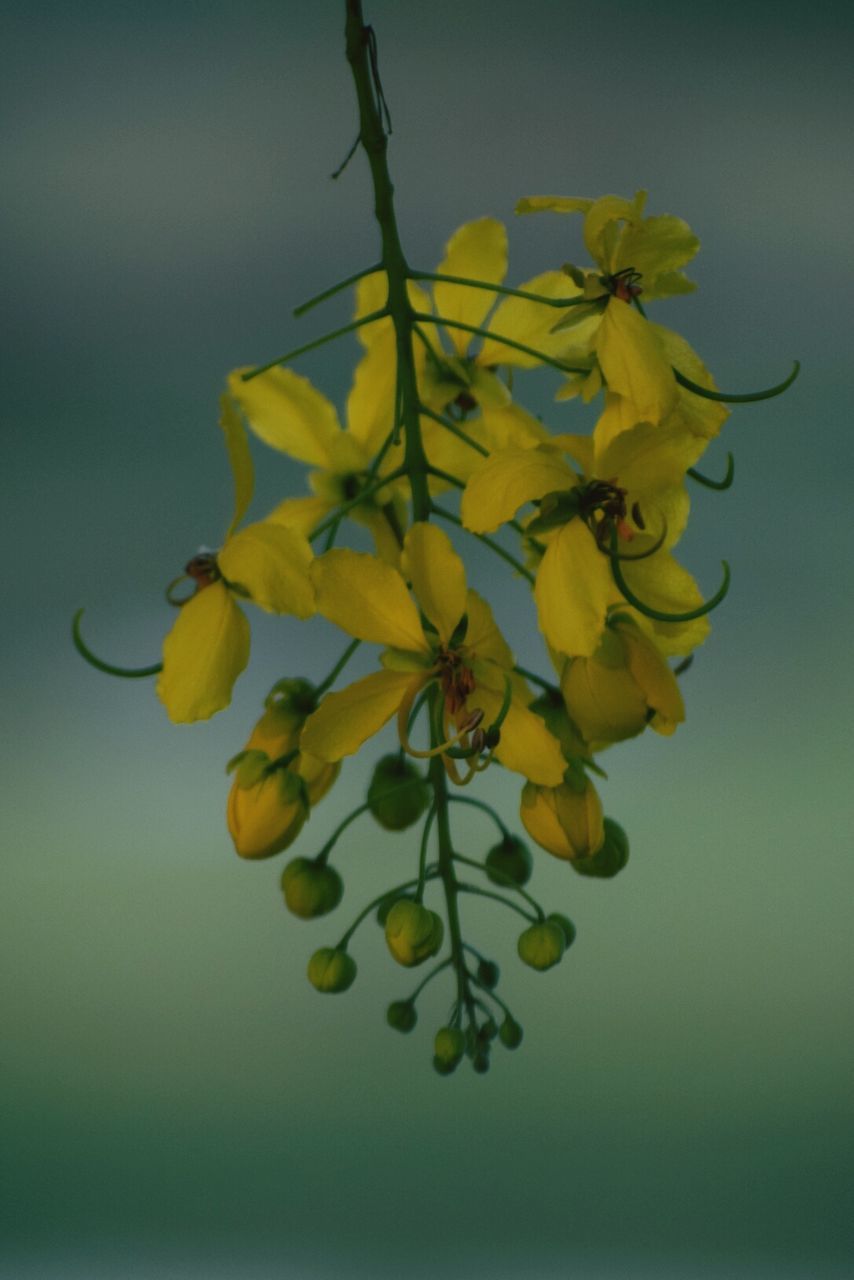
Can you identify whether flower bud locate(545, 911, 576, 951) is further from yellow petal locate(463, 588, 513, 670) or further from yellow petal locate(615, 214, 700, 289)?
yellow petal locate(615, 214, 700, 289)

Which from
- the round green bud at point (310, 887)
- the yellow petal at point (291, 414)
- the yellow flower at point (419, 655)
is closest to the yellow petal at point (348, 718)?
the yellow flower at point (419, 655)

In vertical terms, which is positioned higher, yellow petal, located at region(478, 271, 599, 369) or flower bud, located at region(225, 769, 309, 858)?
yellow petal, located at region(478, 271, 599, 369)

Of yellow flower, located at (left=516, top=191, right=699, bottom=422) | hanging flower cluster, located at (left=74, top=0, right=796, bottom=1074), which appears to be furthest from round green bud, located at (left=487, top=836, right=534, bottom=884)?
yellow flower, located at (left=516, top=191, right=699, bottom=422)

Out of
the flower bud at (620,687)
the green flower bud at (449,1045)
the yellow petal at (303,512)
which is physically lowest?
the green flower bud at (449,1045)

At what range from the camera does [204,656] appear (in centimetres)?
65

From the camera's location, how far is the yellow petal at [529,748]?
617 millimetres

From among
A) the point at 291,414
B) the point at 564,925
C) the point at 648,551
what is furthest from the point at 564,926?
the point at 291,414

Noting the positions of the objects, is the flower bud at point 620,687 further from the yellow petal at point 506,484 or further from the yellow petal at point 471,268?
the yellow petal at point 471,268

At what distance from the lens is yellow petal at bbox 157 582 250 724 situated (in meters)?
0.64

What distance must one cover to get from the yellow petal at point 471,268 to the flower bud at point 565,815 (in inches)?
10.8

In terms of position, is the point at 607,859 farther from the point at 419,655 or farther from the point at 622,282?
the point at 622,282

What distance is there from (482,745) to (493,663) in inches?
2.1

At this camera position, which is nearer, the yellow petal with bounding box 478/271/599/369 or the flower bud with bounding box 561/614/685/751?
the flower bud with bounding box 561/614/685/751

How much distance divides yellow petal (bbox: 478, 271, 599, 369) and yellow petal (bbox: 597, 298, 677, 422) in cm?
10
